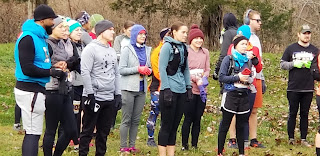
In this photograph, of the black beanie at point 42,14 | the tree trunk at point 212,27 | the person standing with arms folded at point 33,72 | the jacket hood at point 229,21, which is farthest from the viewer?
the tree trunk at point 212,27

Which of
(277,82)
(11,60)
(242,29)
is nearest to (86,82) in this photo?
(242,29)

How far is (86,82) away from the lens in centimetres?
742

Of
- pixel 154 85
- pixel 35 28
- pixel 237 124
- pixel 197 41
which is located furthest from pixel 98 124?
pixel 197 41

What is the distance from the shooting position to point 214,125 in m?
12.8

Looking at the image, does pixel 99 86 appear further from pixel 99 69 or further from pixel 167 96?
pixel 167 96

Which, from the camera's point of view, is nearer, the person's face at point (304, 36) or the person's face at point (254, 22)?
the person's face at point (254, 22)

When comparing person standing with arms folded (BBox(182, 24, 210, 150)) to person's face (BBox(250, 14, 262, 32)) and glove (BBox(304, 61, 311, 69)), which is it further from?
glove (BBox(304, 61, 311, 69))

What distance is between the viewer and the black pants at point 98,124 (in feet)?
24.8

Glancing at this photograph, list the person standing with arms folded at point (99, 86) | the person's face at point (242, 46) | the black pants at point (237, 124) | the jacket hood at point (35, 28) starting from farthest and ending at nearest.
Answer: the black pants at point (237, 124) → the person's face at point (242, 46) → the person standing with arms folded at point (99, 86) → the jacket hood at point (35, 28)

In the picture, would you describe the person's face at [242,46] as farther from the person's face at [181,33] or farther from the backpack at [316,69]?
the backpack at [316,69]

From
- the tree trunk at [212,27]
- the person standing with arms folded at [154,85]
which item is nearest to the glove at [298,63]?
the person standing with arms folded at [154,85]

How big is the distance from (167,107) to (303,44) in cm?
350

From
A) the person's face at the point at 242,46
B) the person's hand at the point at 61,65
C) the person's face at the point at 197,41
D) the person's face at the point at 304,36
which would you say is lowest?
the person's hand at the point at 61,65

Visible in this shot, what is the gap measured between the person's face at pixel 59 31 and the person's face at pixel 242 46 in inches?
108
